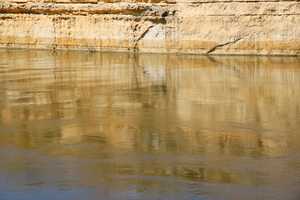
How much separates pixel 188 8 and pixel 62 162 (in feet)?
37.5

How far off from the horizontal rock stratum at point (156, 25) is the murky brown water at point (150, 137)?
5.41 metres

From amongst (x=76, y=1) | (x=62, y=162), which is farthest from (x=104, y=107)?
(x=76, y=1)

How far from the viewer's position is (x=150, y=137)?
13.8 ft

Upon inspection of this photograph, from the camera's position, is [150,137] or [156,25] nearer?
[150,137]

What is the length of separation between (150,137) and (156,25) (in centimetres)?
1075

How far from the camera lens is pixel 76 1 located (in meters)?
15.7

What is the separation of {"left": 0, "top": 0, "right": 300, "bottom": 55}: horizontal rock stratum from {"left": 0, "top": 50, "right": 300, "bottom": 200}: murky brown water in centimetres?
541

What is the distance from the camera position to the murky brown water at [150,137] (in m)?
2.94

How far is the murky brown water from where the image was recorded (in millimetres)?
2936

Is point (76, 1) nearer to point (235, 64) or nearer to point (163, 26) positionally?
point (163, 26)

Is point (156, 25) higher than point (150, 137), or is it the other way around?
point (156, 25)

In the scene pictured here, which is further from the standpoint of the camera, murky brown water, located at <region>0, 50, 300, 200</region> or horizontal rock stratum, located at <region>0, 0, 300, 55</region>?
horizontal rock stratum, located at <region>0, 0, 300, 55</region>

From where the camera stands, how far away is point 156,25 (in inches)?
576

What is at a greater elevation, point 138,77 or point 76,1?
point 76,1
